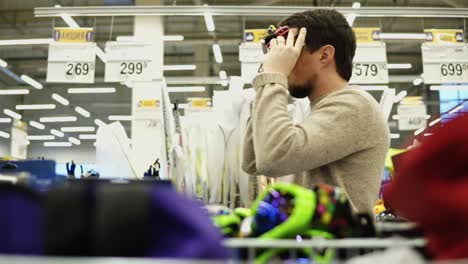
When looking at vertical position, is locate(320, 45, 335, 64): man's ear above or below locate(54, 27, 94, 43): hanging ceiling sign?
below

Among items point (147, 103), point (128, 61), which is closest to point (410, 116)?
point (147, 103)

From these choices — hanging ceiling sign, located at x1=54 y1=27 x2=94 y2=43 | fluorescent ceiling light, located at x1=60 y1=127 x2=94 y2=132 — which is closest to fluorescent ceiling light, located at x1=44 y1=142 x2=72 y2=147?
fluorescent ceiling light, located at x1=60 y1=127 x2=94 y2=132

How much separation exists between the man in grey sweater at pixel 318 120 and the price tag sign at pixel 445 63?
19.5 ft

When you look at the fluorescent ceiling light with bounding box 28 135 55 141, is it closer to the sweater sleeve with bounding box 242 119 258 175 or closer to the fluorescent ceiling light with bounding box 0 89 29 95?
the fluorescent ceiling light with bounding box 0 89 29 95

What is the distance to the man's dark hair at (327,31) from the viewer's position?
1689 mm

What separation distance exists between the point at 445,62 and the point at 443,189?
23.4 ft

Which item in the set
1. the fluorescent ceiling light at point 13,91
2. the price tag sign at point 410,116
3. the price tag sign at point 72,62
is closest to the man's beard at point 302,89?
the price tag sign at point 72,62

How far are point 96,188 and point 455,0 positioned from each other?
10.7 metres

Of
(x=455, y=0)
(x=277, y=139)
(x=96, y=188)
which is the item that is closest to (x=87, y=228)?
(x=96, y=188)

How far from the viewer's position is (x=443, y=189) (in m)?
0.65

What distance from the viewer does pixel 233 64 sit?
47.9 feet

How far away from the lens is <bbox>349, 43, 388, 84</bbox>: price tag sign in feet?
22.9

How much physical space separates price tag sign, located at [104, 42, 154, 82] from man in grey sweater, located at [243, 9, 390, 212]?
5.33 meters

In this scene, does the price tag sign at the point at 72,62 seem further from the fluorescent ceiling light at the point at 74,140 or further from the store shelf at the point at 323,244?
the fluorescent ceiling light at the point at 74,140
